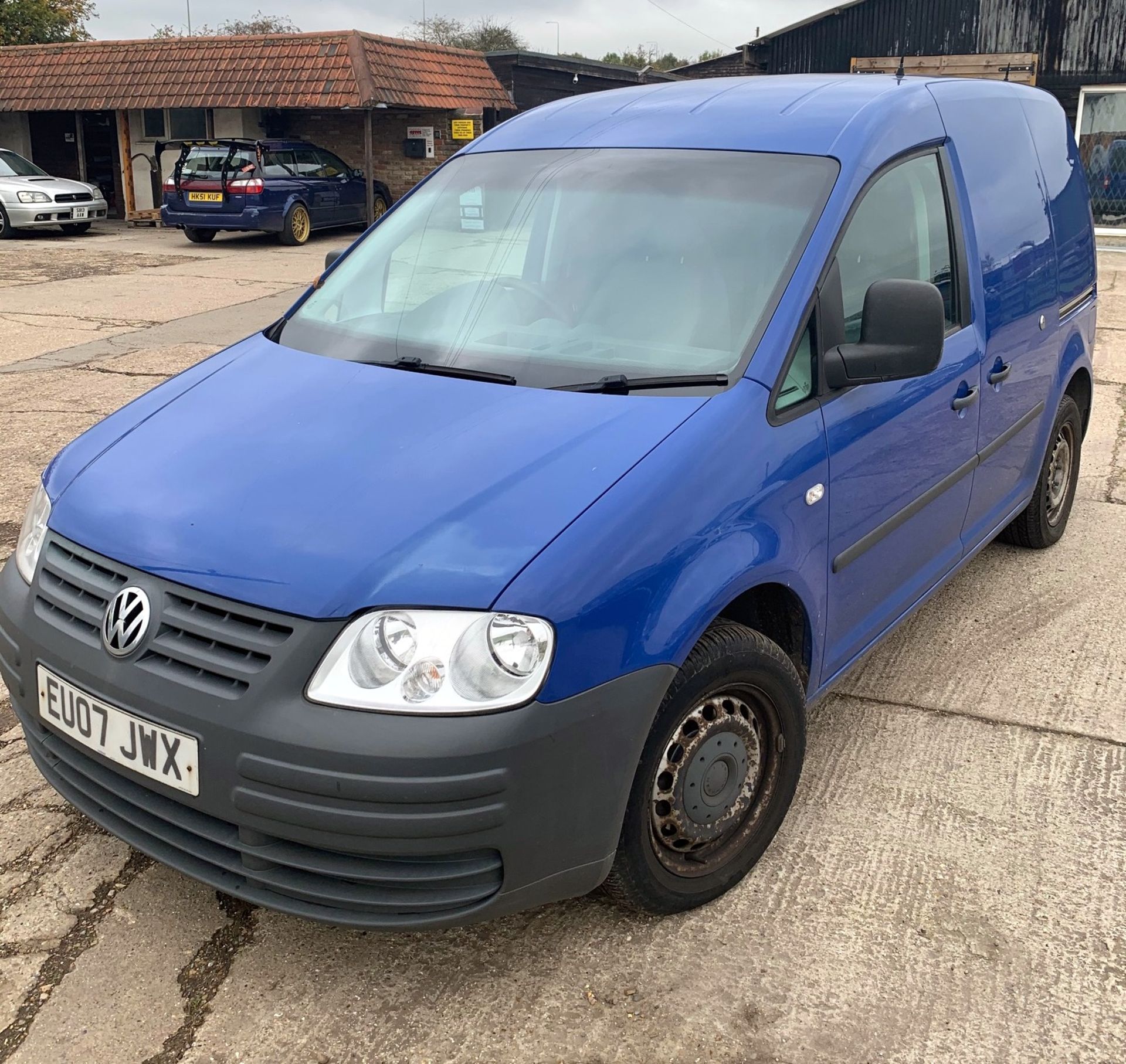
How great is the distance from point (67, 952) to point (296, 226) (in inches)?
689

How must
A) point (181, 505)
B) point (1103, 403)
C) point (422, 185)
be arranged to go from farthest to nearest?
point (1103, 403), point (422, 185), point (181, 505)

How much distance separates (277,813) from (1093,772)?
2387mm

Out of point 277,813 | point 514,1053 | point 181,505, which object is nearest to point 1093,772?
point 514,1053

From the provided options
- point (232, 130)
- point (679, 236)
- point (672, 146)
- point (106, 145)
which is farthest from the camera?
point (106, 145)

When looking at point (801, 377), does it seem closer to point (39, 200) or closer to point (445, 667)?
point (445, 667)

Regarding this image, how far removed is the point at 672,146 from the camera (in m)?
3.14

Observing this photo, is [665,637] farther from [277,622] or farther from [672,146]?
[672,146]

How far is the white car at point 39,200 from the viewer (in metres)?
19.0

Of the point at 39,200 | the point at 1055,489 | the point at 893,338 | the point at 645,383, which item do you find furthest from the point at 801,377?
the point at 39,200

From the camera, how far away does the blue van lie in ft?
6.66

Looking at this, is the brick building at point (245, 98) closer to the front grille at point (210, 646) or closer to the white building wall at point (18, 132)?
the white building wall at point (18, 132)

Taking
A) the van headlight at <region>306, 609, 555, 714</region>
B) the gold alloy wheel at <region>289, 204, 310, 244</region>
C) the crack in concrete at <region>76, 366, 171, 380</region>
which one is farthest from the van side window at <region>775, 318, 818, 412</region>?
the gold alloy wheel at <region>289, 204, 310, 244</region>

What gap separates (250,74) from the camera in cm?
2053

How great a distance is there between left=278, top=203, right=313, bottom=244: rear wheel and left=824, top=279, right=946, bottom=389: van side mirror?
55.0ft
